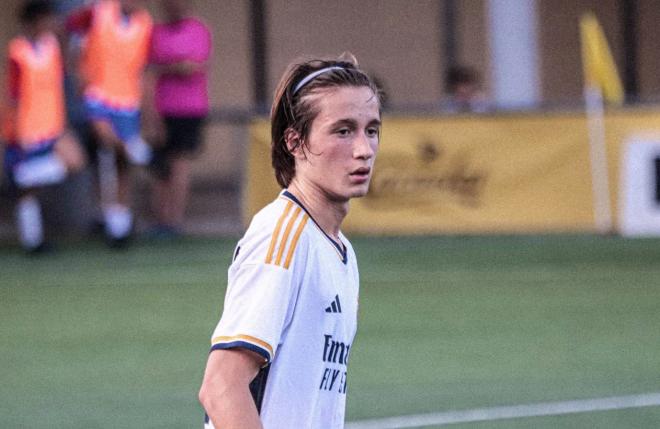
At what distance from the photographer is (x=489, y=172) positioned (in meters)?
15.6

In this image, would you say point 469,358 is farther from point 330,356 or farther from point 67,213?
point 67,213

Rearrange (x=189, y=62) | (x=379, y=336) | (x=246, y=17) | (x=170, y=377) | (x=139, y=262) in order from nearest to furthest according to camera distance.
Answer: (x=170, y=377) → (x=379, y=336) → (x=139, y=262) → (x=189, y=62) → (x=246, y=17)

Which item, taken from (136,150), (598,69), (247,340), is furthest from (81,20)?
(247,340)

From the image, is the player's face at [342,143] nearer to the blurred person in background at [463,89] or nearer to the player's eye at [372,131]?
the player's eye at [372,131]

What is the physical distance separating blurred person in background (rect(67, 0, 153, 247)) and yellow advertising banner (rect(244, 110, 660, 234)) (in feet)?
4.60

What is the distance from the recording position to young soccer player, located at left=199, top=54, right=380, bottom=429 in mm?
3465

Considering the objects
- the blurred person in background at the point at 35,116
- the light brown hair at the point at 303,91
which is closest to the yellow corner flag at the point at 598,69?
the blurred person in background at the point at 35,116

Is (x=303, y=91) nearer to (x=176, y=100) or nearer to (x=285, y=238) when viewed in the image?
(x=285, y=238)

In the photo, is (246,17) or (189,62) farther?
(246,17)

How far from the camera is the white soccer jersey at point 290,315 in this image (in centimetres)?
347

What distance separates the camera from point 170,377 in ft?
30.1

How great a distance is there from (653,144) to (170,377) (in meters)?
7.63

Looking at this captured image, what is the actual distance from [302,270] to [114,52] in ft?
40.0

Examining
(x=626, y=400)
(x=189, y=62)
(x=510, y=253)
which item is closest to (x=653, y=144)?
(x=510, y=253)
